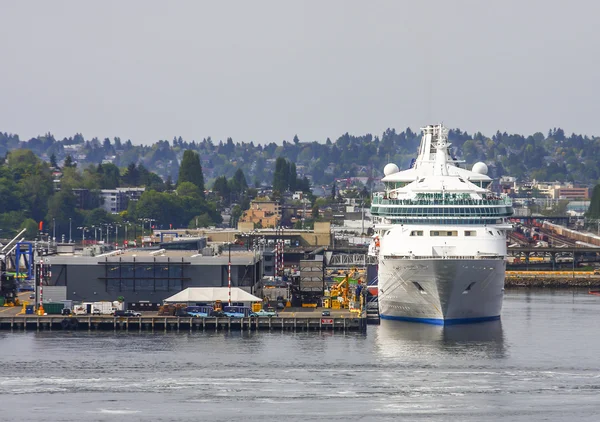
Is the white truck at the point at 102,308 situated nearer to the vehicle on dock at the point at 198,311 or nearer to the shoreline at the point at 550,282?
the vehicle on dock at the point at 198,311

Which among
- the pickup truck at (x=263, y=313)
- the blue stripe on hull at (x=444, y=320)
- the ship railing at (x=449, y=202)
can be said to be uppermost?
the ship railing at (x=449, y=202)

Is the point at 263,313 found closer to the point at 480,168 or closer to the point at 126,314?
the point at 126,314

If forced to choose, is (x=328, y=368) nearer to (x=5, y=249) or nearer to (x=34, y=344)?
(x=34, y=344)

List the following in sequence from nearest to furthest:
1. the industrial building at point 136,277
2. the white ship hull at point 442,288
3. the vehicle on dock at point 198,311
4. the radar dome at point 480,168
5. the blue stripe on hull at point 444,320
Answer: the white ship hull at point 442,288 < the blue stripe on hull at point 444,320 < the vehicle on dock at point 198,311 < the industrial building at point 136,277 < the radar dome at point 480,168

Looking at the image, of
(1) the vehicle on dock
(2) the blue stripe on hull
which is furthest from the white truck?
(2) the blue stripe on hull

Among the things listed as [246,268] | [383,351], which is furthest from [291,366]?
[246,268]

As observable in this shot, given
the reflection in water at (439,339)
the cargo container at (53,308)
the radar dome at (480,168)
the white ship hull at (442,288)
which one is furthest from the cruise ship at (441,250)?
the cargo container at (53,308)

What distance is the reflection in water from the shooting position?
3191 inches

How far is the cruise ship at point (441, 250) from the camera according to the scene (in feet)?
299

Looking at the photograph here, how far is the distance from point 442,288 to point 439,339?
515 cm

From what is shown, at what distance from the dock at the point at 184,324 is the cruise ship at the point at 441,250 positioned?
3713mm

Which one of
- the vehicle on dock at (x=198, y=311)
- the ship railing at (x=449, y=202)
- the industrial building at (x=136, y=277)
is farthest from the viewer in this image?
the industrial building at (x=136, y=277)

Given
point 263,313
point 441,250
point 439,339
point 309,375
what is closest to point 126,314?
point 263,313

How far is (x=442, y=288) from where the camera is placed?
90.6m
